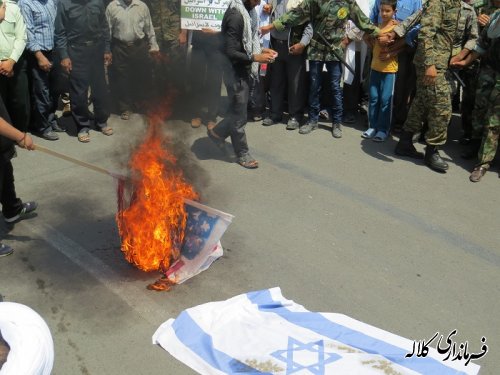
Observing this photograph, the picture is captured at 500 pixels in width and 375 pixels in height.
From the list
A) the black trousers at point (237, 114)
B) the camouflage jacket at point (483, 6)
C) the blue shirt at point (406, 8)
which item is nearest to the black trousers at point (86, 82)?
the black trousers at point (237, 114)

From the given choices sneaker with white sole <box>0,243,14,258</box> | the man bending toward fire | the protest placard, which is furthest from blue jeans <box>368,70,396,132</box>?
sneaker with white sole <box>0,243,14,258</box>

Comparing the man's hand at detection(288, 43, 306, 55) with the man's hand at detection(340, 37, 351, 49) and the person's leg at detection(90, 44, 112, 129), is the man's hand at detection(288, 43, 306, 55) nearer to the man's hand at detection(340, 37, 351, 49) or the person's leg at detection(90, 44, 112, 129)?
the man's hand at detection(340, 37, 351, 49)

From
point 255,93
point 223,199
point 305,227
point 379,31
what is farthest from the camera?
point 255,93

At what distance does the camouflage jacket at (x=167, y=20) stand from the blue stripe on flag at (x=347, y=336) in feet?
18.1

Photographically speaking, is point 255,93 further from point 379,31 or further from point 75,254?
point 75,254

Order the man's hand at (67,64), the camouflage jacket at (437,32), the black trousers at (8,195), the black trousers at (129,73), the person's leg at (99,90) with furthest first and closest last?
the black trousers at (129,73) < the person's leg at (99,90) < the man's hand at (67,64) < the camouflage jacket at (437,32) < the black trousers at (8,195)

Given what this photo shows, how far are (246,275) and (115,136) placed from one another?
3.87 m

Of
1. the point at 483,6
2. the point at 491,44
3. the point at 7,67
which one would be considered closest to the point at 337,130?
the point at 491,44

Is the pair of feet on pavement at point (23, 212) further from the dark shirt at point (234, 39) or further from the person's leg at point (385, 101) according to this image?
the person's leg at point (385, 101)

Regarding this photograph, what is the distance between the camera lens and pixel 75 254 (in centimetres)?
457

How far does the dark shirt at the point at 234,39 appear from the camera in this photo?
608cm

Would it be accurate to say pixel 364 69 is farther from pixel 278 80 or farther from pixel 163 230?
pixel 163 230

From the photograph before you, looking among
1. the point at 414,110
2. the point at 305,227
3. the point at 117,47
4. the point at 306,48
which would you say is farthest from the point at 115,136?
the point at 414,110

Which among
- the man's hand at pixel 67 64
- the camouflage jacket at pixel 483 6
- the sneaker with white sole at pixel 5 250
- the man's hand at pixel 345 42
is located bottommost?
the sneaker with white sole at pixel 5 250
